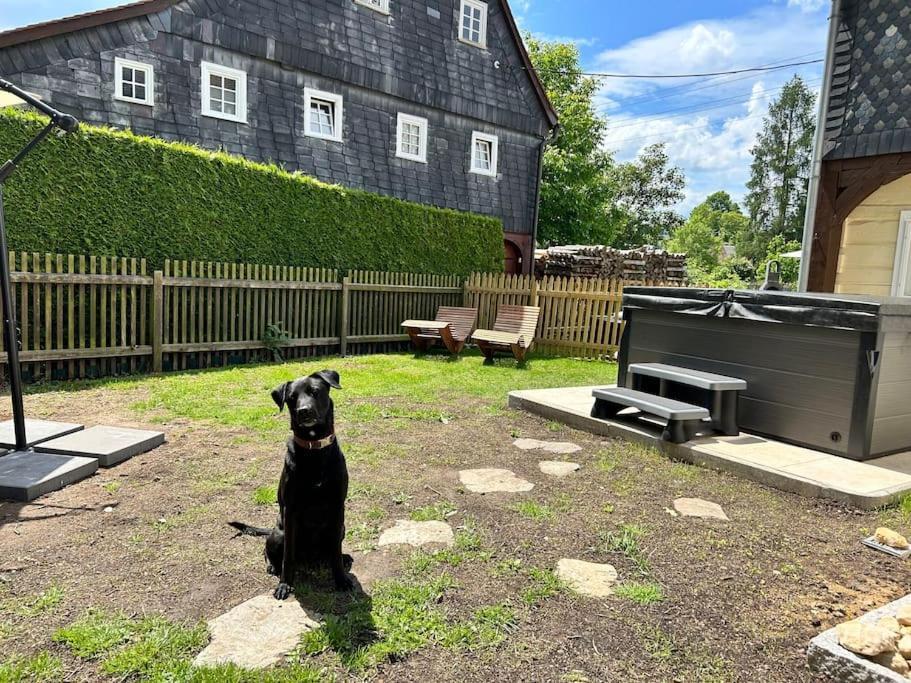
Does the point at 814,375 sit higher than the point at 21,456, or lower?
higher

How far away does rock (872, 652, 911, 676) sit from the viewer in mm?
1989

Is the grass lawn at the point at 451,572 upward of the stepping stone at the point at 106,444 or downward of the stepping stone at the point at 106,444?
downward

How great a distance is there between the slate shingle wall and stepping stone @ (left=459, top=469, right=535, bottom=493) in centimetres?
935

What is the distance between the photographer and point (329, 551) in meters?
2.68

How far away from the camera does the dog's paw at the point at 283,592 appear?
8.39ft

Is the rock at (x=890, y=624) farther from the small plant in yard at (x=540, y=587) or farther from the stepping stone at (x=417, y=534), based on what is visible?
the stepping stone at (x=417, y=534)

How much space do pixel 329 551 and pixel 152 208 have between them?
7133 mm

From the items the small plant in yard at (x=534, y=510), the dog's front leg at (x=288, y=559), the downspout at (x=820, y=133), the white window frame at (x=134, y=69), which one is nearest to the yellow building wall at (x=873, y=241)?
the downspout at (x=820, y=133)

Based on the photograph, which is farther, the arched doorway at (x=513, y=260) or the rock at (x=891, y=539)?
the arched doorway at (x=513, y=260)

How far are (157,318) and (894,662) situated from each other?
8.09 meters

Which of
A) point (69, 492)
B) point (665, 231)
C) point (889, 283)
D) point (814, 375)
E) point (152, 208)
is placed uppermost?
point (665, 231)

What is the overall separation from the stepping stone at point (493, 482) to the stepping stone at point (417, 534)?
668 millimetres

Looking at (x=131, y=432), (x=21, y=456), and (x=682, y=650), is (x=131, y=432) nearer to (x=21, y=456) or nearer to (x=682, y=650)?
(x=21, y=456)

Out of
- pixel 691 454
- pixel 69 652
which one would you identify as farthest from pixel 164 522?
pixel 691 454
